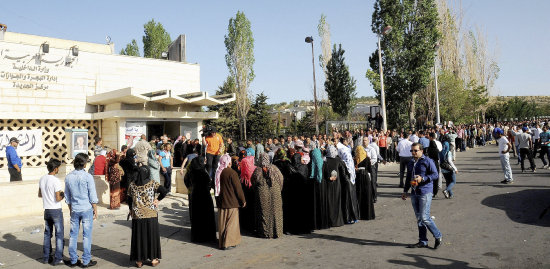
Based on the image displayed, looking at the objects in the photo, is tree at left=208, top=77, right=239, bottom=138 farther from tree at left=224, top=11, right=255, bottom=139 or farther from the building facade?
the building facade

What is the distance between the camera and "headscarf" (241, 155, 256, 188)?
25.1ft

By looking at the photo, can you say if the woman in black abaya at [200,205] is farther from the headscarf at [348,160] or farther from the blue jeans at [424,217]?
the blue jeans at [424,217]

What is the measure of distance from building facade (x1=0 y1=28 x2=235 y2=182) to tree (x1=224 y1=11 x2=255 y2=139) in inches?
590

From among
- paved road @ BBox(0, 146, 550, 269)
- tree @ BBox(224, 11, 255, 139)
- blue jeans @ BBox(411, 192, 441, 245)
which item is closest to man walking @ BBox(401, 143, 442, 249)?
blue jeans @ BBox(411, 192, 441, 245)

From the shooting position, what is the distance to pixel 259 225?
24.0 ft

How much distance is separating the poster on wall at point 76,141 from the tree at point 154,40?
23873 mm

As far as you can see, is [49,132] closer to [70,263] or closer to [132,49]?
[70,263]

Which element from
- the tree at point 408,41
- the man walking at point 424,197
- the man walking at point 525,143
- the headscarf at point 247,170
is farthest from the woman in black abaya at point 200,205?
the tree at point 408,41

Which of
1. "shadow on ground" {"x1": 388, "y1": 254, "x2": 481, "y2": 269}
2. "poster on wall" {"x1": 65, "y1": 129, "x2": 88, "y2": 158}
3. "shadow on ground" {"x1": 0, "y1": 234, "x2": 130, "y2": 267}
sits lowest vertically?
"shadow on ground" {"x1": 0, "y1": 234, "x2": 130, "y2": 267}

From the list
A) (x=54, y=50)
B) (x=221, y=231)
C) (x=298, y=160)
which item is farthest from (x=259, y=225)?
(x=54, y=50)

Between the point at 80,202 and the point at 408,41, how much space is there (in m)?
27.2

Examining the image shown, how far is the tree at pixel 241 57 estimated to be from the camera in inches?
1332

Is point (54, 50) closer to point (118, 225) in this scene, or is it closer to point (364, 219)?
point (118, 225)

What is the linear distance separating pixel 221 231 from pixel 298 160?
7.36 feet
